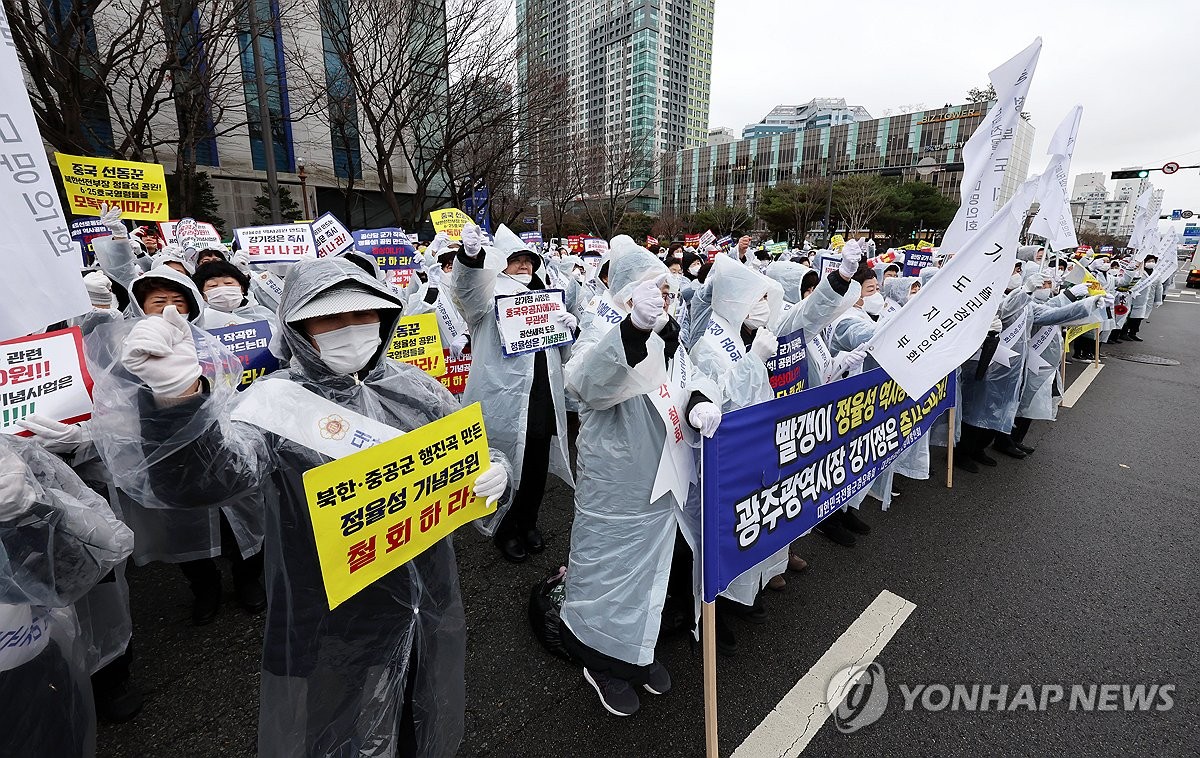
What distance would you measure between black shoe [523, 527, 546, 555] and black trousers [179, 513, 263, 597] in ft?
5.19

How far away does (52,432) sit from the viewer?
1.85m

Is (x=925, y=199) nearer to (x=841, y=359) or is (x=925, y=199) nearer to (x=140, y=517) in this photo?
(x=841, y=359)

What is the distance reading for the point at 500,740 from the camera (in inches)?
89.8

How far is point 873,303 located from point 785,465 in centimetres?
284

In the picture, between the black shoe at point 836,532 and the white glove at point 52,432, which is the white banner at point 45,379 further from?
the black shoe at point 836,532

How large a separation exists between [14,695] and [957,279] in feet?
13.8

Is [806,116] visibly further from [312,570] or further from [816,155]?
[312,570]

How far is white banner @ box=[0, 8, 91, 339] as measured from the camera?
126cm

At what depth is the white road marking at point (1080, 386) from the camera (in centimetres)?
738

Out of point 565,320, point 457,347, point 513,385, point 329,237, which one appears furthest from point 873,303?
point 329,237

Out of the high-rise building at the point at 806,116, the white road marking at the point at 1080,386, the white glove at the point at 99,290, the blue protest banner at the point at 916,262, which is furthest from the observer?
the high-rise building at the point at 806,116

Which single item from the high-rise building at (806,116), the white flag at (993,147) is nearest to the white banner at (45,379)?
the white flag at (993,147)

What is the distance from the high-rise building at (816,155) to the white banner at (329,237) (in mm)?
60361

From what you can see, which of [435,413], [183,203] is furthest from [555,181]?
[435,413]
